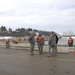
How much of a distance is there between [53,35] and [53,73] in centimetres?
788

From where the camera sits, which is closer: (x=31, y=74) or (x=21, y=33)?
(x=31, y=74)

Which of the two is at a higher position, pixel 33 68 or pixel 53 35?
pixel 53 35

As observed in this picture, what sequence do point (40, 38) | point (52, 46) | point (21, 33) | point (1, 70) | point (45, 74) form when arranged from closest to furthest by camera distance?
point (45, 74)
point (1, 70)
point (52, 46)
point (40, 38)
point (21, 33)

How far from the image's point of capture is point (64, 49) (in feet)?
69.6

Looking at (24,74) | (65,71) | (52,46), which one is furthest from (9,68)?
(52,46)

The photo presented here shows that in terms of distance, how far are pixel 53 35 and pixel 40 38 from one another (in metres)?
2.24

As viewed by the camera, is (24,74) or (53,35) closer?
(24,74)

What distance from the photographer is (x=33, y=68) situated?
1220 centimetres

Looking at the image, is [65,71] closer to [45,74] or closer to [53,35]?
[45,74]

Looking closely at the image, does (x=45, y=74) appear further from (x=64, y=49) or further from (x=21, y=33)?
(x=21, y=33)

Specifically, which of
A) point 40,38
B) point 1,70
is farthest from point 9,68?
point 40,38

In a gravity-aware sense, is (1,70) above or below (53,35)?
below

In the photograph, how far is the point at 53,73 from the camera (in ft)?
35.4

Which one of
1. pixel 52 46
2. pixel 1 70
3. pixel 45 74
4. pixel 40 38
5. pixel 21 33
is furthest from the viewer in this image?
pixel 21 33
